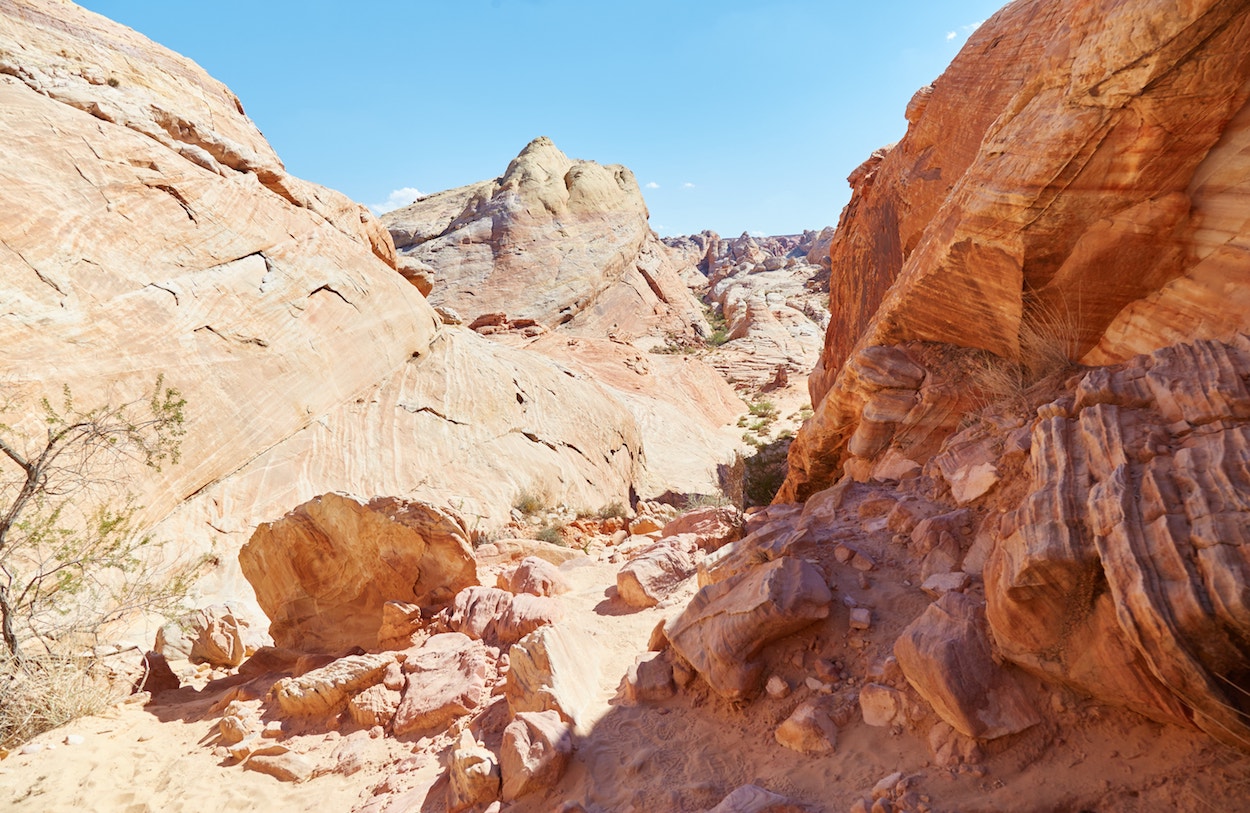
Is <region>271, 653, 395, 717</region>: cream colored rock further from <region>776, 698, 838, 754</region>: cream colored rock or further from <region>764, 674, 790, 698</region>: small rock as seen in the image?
<region>776, 698, 838, 754</region>: cream colored rock

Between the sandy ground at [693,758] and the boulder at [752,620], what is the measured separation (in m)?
0.12

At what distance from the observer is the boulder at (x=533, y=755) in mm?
3484

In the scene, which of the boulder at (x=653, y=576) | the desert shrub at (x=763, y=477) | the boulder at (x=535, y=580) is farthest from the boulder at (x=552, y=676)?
the desert shrub at (x=763, y=477)

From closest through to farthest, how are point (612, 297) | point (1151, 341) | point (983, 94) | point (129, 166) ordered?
point (1151, 341)
point (983, 94)
point (129, 166)
point (612, 297)

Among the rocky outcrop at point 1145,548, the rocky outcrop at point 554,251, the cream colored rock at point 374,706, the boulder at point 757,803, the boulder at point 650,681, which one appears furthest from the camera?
the rocky outcrop at point 554,251

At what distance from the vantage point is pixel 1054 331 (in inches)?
179

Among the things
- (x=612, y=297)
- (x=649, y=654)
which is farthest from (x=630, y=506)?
(x=612, y=297)

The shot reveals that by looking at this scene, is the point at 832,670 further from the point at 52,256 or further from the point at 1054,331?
the point at 52,256

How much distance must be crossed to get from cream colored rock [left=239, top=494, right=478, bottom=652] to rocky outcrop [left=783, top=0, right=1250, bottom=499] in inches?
200

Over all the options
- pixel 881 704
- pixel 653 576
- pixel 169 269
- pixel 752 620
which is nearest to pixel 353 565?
pixel 653 576

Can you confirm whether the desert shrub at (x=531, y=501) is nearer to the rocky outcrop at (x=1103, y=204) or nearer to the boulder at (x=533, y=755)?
the rocky outcrop at (x=1103, y=204)

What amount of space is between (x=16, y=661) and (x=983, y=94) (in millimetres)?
11134

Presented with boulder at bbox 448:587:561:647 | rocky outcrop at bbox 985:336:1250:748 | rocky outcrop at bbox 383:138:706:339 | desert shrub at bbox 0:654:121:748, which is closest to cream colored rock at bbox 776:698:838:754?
rocky outcrop at bbox 985:336:1250:748

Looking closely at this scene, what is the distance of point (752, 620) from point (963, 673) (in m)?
1.14
